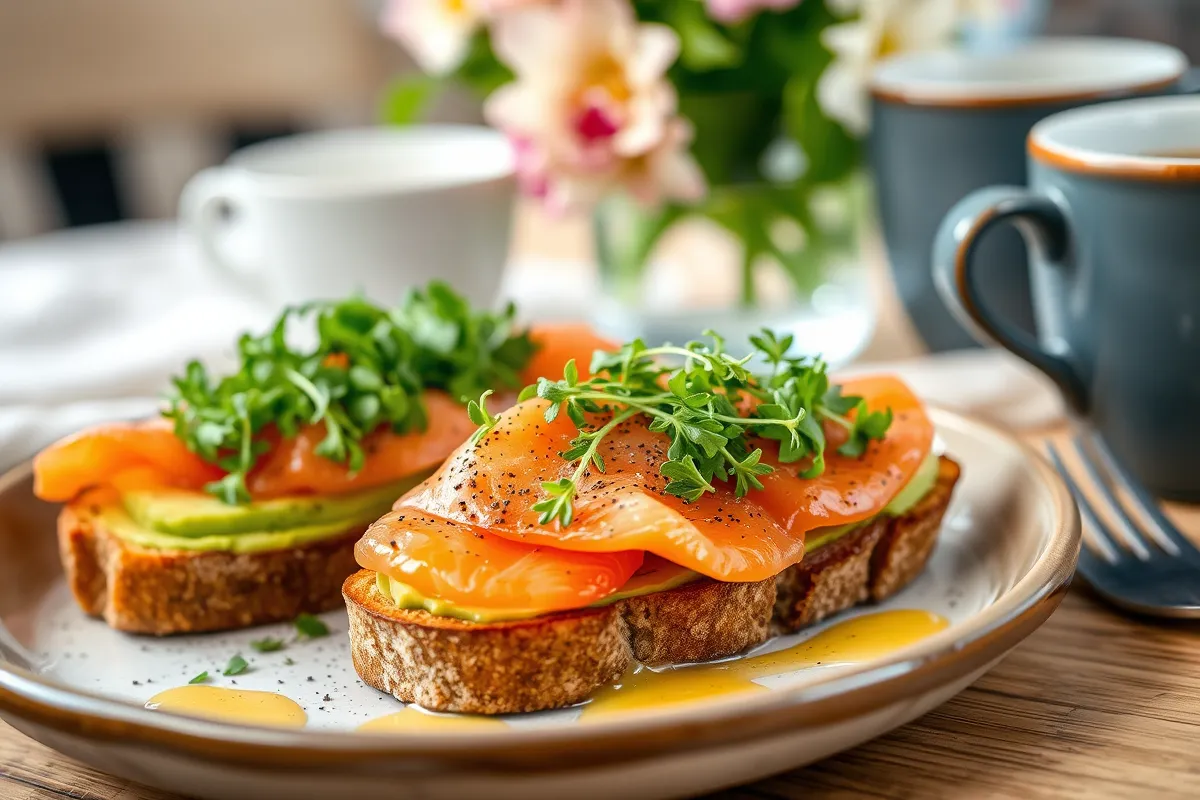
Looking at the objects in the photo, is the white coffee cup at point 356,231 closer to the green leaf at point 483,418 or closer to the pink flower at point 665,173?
the pink flower at point 665,173

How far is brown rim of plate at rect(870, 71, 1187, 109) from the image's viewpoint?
1.89 m

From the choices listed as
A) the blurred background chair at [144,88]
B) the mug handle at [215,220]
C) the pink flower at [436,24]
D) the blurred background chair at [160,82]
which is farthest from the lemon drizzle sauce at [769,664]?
the blurred background chair at [144,88]

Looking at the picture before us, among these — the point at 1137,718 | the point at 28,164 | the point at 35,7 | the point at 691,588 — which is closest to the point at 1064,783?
the point at 1137,718

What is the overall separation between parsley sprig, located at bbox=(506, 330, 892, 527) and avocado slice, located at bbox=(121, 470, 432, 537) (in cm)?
25

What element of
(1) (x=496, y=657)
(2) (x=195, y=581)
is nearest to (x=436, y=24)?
(2) (x=195, y=581)

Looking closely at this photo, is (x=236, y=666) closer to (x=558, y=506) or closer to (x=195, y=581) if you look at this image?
(x=195, y=581)

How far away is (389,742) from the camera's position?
886 millimetres

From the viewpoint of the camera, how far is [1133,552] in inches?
54.4

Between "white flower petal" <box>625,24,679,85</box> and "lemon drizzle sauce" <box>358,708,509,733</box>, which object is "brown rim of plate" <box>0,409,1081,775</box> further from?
"white flower petal" <box>625,24,679,85</box>

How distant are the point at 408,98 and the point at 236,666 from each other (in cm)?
145

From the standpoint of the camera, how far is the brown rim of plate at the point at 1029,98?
1.89 meters

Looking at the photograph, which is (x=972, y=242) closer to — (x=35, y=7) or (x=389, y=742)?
(x=389, y=742)

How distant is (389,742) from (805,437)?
595 mm

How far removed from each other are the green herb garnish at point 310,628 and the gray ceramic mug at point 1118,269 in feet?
2.98
